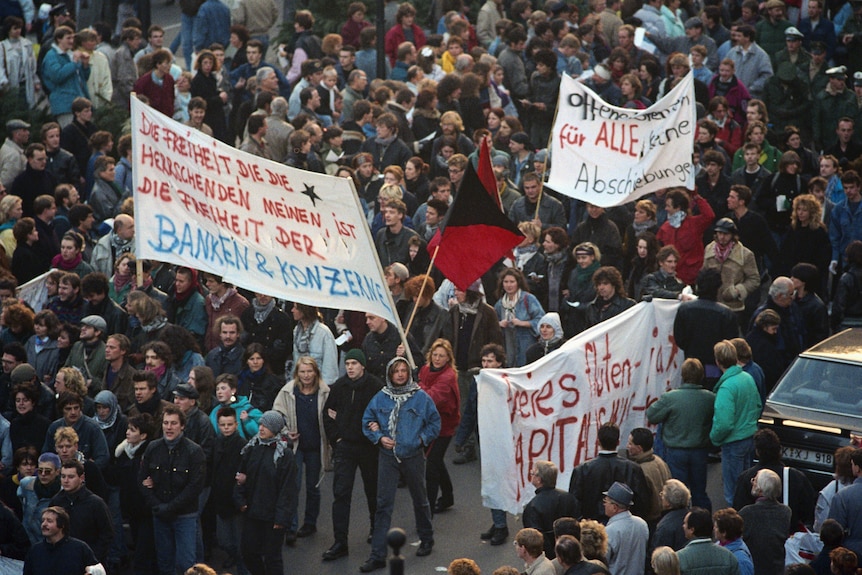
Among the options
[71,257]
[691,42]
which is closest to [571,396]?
[71,257]

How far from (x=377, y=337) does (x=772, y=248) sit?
5244 millimetres

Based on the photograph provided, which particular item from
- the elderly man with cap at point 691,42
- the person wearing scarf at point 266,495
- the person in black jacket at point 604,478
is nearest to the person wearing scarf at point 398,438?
the person wearing scarf at point 266,495

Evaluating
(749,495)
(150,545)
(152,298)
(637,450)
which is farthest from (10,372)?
(749,495)

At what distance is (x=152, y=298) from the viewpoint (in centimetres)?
1520

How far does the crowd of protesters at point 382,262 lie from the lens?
13203 mm

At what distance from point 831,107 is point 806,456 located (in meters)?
9.31

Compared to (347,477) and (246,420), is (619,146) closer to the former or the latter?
(347,477)

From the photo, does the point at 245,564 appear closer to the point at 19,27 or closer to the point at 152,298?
the point at 152,298

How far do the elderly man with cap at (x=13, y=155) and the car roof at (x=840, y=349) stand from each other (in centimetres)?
996

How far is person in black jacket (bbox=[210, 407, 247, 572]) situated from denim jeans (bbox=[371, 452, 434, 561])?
1.23m

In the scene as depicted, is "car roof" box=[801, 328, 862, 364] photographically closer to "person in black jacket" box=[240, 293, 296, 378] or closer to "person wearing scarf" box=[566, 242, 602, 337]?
"person wearing scarf" box=[566, 242, 602, 337]

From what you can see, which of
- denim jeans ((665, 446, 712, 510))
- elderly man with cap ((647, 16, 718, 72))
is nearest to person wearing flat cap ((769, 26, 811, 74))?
elderly man with cap ((647, 16, 718, 72))

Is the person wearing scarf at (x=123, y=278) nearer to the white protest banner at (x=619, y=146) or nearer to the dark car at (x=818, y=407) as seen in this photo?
the white protest banner at (x=619, y=146)

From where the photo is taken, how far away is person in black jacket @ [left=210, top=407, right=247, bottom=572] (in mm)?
13008
